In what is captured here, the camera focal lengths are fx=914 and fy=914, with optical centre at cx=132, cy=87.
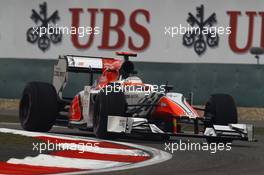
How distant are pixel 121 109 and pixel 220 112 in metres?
1.83

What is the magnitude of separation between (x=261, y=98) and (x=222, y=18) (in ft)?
8.27

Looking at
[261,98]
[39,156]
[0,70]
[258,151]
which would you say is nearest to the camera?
[39,156]

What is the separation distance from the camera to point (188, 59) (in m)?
25.3

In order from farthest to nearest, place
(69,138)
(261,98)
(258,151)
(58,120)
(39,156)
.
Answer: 1. (261,98)
2. (58,120)
3. (69,138)
4. (258,151)
5. (39,156)

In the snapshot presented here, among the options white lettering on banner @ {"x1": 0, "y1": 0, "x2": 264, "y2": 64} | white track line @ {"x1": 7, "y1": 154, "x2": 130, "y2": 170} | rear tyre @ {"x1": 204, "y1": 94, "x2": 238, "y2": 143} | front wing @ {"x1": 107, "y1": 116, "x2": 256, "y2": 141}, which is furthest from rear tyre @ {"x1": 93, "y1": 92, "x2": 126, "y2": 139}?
white lettering on banner @ {"x1": 0, "y1": 0, "x2": 264, "y2": 64}

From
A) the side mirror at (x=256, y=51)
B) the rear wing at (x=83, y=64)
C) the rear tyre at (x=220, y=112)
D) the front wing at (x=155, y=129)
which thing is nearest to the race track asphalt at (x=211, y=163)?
the front wing at (x=155, y=129)

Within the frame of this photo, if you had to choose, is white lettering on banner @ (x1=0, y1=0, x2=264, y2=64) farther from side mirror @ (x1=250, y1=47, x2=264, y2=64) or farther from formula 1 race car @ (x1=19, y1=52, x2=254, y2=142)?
formula 1 race car @ (x1=19, y1=52, x2=254, y2=142)

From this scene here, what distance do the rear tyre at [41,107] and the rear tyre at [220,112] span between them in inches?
112

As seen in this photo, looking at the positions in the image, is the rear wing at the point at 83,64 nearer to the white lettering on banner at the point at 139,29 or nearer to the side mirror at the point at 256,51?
the white lettering on banner at the point at 139,29

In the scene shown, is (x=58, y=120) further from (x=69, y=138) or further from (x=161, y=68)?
(x=161, y=68)

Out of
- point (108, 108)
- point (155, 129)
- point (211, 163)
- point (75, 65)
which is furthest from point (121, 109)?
point (211, 163)

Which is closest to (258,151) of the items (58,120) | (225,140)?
(225,140)

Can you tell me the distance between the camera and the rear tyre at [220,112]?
1557cm

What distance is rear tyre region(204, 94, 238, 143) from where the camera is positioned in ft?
51.1
